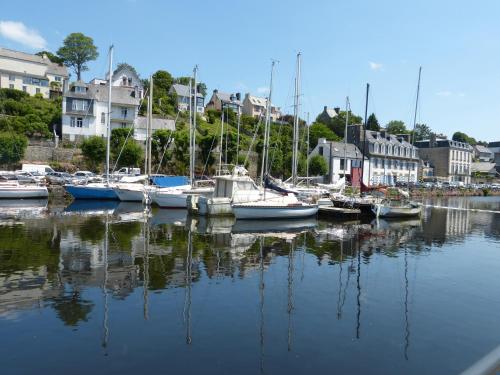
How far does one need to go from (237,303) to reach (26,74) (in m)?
89.6

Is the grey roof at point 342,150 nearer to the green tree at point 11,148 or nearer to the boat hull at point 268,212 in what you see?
the boat hull at point 268,212

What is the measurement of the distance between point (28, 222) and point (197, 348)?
68.8ft

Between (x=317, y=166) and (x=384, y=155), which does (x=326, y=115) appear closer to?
(x=384, y=155)

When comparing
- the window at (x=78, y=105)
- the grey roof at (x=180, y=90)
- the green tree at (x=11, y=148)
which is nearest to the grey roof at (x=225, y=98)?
the grey roof at (x=180, y=90)

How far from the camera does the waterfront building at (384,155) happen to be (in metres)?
84.3

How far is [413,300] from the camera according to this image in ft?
43.3

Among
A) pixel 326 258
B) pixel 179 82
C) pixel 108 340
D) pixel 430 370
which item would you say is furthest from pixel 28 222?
pixel 179 82

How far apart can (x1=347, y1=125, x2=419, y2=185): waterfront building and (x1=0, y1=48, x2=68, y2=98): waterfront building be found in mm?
58926

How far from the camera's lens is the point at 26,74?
281 ft

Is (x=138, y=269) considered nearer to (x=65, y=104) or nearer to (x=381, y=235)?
(x=381, y=235)

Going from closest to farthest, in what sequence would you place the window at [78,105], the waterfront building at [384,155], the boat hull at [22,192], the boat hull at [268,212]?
1. the boat hull at [268,212]
2. the boat hull at [22,192]
3. the window at [78,105]
4. the waterfront building at [384,155]

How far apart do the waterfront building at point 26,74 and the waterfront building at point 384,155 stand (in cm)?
5893

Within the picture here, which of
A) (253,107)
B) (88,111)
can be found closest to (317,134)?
(253,107)

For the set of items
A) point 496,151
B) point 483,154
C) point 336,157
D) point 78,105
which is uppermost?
point 496,151
